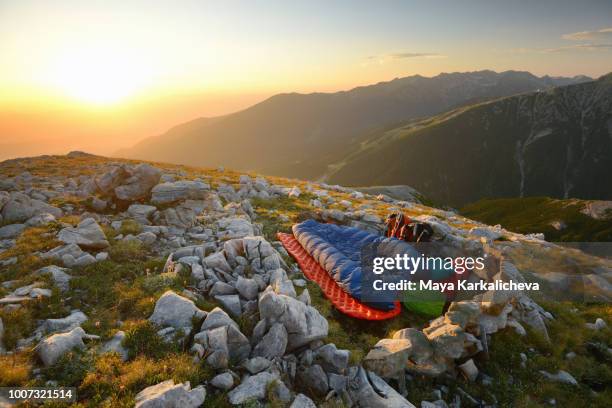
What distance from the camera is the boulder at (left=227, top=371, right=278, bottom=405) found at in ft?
22.5

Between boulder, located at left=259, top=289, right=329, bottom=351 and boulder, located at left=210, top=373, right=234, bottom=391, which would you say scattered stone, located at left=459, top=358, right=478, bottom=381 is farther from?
boulder, located at left=210, top=373, right=234, bottom=391

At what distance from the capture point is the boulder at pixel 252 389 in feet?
22.5

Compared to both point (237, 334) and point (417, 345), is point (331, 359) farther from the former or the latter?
point (417, 345)

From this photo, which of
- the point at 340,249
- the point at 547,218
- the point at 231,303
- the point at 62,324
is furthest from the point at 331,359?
the point at 547,218

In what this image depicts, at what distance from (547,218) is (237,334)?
107 meters

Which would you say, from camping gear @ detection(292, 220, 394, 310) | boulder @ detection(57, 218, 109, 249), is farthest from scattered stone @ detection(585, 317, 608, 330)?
boulder @ detection(57, 218, 109, 249)

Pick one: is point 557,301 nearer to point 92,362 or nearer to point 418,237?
point 418,237

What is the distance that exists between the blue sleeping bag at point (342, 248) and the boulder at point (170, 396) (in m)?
7.03

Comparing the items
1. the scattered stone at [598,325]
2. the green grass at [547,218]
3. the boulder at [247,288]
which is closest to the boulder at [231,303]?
the boulder at [247,288]

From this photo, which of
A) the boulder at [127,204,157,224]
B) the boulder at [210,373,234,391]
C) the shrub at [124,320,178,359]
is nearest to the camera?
the boulder at [210,373,234,391]

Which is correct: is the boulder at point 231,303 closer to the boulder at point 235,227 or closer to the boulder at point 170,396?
the boulder at point 170,396

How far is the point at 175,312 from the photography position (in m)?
8.82

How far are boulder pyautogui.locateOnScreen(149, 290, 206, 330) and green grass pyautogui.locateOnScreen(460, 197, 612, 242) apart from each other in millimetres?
93770

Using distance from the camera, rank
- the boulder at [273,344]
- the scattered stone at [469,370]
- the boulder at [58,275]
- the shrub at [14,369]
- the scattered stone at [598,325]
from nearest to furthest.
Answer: the shrub at [14,369] < the boulder at [273,344] < the scattered stone at [469,370] < the boulder at [58,275] < the scattered stone at [598,325]
